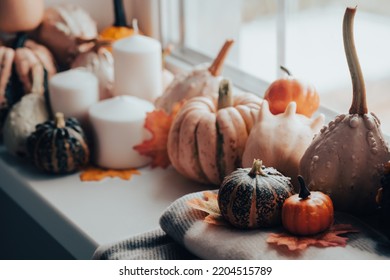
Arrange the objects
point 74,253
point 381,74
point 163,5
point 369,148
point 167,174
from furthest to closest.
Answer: point 381,74 → point 163,5 → point 167,174 → point 74,253 → point 369,148

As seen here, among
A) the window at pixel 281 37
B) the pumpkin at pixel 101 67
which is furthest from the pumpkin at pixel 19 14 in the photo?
the window at pixel 281 37

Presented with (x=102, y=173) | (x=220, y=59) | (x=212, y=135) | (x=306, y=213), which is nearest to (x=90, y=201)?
(x=102, y=173)

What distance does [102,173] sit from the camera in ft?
4.61

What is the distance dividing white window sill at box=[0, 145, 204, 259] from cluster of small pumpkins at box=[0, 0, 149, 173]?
1.7 inches

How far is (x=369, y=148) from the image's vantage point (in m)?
1.04

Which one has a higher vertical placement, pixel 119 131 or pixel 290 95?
pixel 290 95

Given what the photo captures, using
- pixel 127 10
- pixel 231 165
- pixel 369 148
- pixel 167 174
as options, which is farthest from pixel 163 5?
pixel 369 148

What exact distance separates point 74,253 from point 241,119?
0.36 metres

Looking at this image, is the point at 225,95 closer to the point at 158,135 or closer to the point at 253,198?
the point at 158,135

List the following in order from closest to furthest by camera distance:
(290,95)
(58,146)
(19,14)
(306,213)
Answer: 1. (306,213)
2. (290,95)
3. (58,146)
4. (19,14)

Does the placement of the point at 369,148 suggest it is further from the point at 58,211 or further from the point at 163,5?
the point at 163,5

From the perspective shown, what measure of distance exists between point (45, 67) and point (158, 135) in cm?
38

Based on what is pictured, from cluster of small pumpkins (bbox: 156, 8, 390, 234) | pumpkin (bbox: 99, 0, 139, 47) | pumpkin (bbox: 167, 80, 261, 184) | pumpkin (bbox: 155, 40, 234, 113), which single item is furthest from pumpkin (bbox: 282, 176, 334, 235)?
pumpkin (bbox: 99, 0, 139, 47)

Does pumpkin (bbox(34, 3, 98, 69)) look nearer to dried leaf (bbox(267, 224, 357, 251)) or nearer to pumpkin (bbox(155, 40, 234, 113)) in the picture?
pumpkin (bbox(155, 40, 234, 113))
